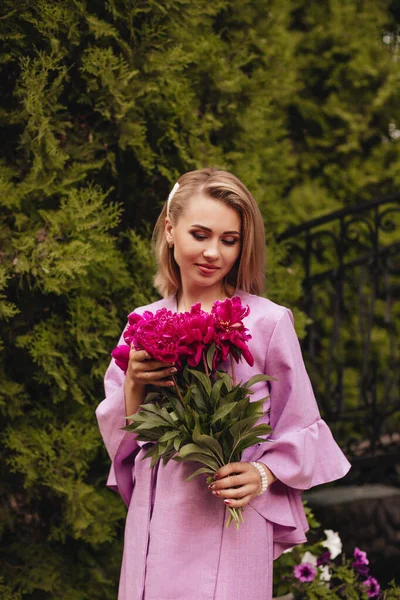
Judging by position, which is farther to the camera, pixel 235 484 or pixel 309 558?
pixel 309 558

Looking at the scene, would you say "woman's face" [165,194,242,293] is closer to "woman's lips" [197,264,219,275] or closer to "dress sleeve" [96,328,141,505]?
"woman's lips" [197,264,219,275]

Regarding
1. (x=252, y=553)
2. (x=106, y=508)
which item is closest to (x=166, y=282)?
(x=252, y=553)

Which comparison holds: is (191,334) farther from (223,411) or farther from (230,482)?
(230,482)

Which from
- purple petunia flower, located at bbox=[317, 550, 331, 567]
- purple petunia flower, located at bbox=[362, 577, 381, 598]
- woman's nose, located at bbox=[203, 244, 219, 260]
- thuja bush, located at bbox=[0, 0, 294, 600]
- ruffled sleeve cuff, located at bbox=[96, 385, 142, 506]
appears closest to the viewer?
woman's nose, located at bbox=[203, 244, 219, 260]

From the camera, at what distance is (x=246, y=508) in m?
2.12

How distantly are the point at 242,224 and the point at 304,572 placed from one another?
1680mm

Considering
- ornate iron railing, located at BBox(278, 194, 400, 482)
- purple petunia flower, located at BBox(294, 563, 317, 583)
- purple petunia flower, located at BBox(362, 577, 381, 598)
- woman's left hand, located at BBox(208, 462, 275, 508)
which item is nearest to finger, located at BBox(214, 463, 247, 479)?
woman's left hand, located at BBox(208, 462, 275, 508)

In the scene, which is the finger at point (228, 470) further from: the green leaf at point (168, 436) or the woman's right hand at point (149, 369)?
the woman's right hand at point (149, 369)

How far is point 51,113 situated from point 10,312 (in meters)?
0.88

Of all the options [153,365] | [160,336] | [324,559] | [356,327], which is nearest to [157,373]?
[153,365]

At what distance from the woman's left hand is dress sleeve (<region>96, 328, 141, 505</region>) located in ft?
1.42

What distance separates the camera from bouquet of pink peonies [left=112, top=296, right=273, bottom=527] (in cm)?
194

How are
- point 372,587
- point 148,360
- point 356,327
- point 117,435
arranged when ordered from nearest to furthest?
1. point 148,360
2. point 117,435
3. point 372,587
4. point 356,327

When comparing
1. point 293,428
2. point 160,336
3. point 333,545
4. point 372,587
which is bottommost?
point 372,587
